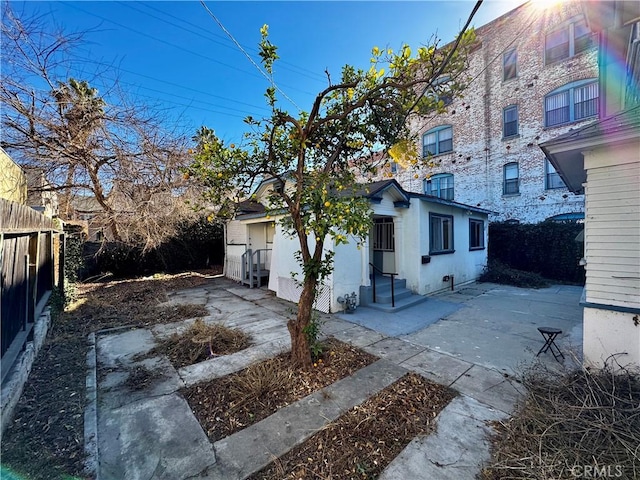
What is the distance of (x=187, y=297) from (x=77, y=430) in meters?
6.04

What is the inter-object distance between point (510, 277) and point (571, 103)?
883 centimetres

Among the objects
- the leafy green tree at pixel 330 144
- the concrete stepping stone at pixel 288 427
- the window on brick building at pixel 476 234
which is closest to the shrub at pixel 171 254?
the leafy green tree at pixel 330 144

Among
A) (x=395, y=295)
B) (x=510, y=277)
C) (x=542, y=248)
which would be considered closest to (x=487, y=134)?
(x=542, y=248)

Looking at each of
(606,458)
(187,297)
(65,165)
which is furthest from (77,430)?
(65,165)

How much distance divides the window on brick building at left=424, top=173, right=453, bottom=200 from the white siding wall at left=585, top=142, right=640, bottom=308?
1366cm

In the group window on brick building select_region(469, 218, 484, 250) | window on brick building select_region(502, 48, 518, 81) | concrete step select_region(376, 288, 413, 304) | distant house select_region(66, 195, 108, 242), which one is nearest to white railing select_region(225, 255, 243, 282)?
distant house select_region(66, 195, 108, 242)

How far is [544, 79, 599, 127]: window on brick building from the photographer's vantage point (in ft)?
40.1

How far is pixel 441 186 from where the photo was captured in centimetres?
1727

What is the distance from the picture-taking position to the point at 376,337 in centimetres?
512

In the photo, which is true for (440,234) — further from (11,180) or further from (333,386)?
(11,180)

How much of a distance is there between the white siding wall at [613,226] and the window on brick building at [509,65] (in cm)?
1478

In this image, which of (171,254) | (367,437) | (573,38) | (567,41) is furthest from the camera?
(567,41)

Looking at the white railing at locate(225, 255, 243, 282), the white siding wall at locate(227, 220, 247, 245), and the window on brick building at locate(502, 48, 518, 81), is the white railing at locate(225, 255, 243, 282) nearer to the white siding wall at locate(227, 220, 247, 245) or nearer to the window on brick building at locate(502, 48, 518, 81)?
the white siding wall at locate(227, 220, 247, 245)

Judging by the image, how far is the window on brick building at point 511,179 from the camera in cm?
1431
